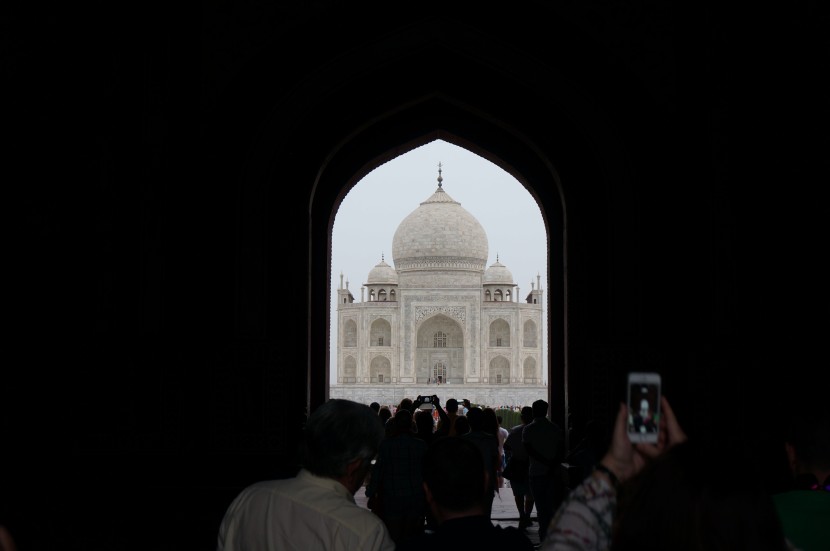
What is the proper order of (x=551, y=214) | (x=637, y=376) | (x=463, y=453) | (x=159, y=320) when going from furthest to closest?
(x=551, y=214)
(x=159, y=320)
(x=463, y=453)
(x=637, y=376)

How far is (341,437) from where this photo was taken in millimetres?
2188

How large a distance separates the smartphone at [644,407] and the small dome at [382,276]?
40881 millimetres

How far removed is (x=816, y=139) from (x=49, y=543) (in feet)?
16.6

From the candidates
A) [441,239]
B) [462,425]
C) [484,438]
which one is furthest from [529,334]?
[484,438]

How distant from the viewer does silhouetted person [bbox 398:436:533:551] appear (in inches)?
75.0

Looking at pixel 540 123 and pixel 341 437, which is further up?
pixel 540 123

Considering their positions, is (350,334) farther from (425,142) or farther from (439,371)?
(425,142)

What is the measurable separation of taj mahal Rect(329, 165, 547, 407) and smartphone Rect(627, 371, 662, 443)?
37581 millimetres

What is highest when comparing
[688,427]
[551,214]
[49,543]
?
[551,214]

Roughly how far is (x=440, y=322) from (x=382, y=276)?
3.47m

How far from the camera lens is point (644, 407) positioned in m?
1.75

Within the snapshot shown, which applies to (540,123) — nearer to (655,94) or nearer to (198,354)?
(655,94)

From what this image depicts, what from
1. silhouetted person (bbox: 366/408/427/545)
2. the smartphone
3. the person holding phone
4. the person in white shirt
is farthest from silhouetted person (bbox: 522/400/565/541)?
the person holding phone

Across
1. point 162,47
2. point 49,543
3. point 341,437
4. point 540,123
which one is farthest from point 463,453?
point 540,123
